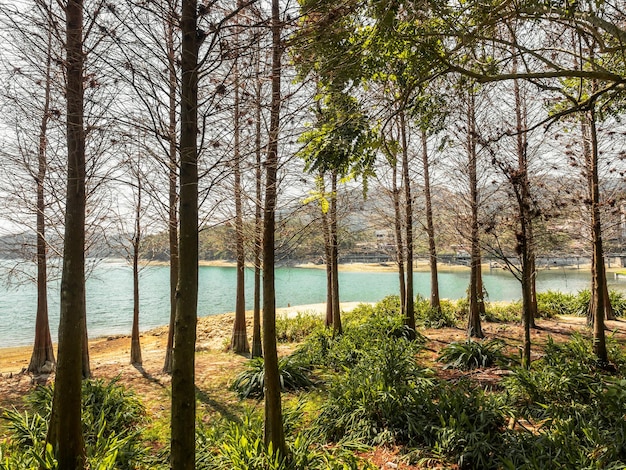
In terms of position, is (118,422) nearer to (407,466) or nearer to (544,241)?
(407,466)

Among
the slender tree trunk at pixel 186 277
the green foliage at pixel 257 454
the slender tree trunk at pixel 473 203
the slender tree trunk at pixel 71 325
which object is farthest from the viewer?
the slender tree trunk at pixel 473 203

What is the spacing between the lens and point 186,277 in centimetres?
222

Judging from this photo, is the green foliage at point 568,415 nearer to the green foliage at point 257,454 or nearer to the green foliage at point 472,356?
the green foliage at point 472,356

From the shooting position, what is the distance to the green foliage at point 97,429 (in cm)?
330

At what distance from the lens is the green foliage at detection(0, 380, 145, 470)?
330 cm

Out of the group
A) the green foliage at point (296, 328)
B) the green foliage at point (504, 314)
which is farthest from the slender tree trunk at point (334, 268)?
the green foliage at point (504, 314)

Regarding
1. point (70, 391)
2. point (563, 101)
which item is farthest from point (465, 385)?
point (70, 391)

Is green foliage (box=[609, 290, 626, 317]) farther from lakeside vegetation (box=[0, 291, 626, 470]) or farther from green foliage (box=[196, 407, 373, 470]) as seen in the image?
green foliage (box=[196, 407, 373, 470])

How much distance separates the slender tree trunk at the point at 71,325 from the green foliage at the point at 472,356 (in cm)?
574

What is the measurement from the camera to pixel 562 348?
6.23 metres

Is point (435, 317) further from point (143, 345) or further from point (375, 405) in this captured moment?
point (143, 345)

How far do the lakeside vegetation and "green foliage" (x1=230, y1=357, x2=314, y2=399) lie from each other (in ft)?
0.08

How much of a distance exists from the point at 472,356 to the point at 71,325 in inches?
247

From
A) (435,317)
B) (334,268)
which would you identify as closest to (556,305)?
(435,317)
